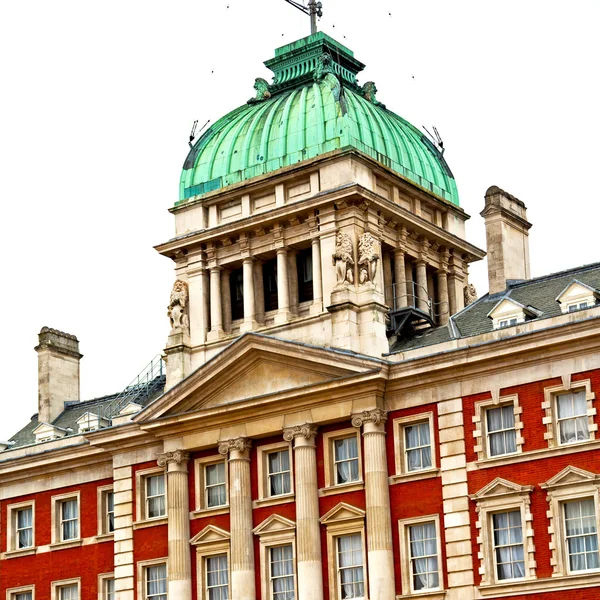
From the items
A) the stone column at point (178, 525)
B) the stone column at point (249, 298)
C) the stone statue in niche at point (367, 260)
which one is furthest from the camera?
the stone column at point (249, 298)

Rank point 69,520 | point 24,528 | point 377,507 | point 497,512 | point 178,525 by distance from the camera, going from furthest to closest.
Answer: point 24,528
point 69,520
point 178,525
point 377,507
point 497,512

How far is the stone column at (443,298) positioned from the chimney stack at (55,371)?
63.5ft

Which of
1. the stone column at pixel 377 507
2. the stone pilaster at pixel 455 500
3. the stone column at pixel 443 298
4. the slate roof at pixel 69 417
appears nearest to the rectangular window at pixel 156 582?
the slate roof at pixel 69 417

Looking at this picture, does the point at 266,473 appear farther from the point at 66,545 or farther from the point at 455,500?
the point at 66,545

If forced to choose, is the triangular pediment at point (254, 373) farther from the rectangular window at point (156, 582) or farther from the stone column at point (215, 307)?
the rectangular window at point (156, 582)

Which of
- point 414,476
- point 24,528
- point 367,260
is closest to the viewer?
point 414,476

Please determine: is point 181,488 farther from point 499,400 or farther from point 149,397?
point 499,400

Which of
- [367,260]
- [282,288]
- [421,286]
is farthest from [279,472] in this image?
[421,286]

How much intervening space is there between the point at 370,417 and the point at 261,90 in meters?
17.6

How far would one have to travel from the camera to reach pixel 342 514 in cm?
5341

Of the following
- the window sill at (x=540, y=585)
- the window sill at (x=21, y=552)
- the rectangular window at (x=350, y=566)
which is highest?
the window sill at (x=21, y=552)

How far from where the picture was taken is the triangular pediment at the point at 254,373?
54156mm

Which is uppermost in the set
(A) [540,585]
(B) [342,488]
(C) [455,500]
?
(B) [342,488]

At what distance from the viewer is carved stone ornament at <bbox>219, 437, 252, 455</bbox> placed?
2207 inches
